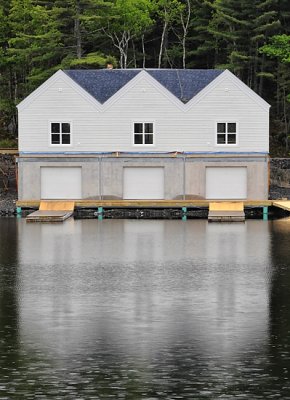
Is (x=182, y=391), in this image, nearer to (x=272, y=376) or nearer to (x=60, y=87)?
(x=272, y=376)

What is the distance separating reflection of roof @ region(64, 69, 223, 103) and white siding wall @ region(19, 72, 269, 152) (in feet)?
3.63

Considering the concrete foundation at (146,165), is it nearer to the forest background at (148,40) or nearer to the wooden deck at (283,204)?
the wooden deck at (283,204)

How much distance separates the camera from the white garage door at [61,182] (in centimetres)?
7406

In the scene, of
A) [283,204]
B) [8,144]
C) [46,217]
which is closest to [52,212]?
[46,217]

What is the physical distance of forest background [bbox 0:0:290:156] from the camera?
89250 millimetres

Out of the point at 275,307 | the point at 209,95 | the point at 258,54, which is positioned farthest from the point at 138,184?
the point at 275,307

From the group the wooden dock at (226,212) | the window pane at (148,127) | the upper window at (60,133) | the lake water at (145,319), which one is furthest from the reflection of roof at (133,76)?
the lake water at (145,319)

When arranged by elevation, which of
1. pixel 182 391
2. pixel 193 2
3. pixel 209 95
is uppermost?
pixel 193 2

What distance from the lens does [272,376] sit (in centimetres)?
2548

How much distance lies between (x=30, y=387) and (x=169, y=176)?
163 feet

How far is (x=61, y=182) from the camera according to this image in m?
74.0

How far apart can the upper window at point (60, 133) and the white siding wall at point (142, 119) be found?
332 mm

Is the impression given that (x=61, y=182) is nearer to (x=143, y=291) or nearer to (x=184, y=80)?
(x=184, y=80)

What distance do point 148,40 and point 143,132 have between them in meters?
29.6
